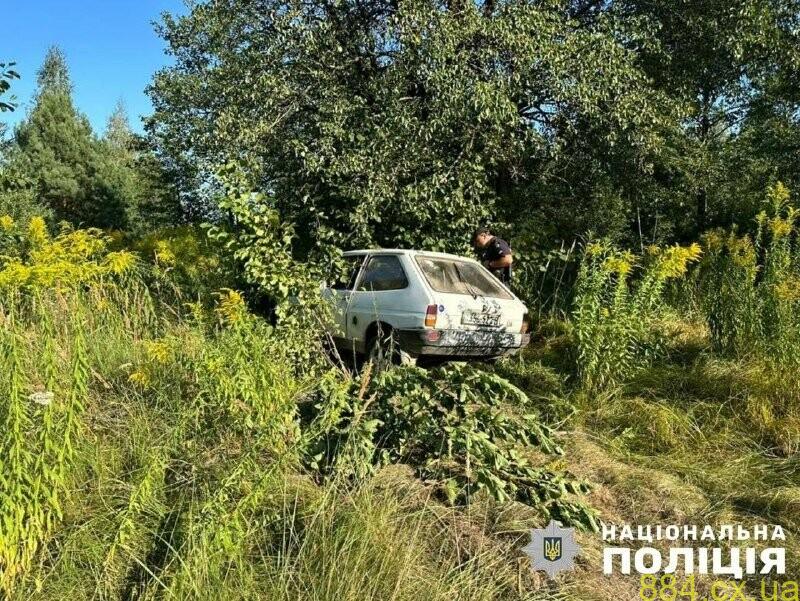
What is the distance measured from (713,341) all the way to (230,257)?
4.83 meters

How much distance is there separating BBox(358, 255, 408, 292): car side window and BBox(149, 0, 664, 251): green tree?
0.69 m

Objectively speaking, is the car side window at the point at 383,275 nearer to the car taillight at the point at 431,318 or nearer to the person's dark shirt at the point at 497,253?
the car taillight at the point at 431,318

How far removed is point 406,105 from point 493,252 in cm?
240

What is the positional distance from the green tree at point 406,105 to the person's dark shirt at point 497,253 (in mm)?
395

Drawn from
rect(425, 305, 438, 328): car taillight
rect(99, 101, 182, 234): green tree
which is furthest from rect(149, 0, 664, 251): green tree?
rect(99, 101, 182, 234): green tree

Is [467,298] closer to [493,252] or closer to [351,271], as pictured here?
[351,271]

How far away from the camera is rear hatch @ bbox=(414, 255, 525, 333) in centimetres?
713

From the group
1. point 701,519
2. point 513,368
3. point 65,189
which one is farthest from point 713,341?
point 65,189

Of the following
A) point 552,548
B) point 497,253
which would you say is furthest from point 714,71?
point 552,548

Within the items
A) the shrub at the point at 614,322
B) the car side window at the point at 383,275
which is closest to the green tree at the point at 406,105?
the car side window at the point at 383,275

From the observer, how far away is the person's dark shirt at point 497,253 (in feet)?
30.2

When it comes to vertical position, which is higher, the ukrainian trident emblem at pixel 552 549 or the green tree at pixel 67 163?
the green tree at pixel 67 163

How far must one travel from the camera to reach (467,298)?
7.31 meters

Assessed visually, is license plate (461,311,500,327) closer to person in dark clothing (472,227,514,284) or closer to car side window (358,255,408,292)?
car side window (358,255,408,292)
